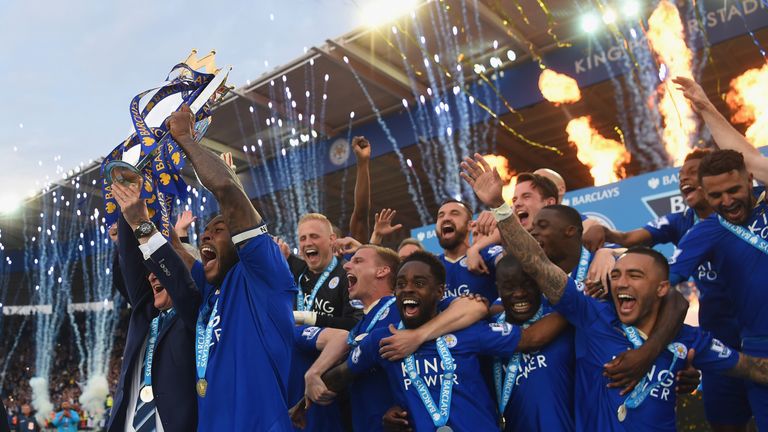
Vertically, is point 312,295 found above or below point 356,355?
above

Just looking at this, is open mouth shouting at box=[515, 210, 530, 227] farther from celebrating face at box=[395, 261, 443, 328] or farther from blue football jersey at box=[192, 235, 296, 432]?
blue football jersey at box=[192, 235, 296, 432]

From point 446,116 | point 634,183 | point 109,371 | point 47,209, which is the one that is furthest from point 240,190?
point 109,371

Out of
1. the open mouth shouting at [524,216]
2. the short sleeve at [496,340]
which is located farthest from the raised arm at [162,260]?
the open mouth shouting at [524,216]

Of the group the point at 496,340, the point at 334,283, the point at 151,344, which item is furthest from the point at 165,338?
the point at 496,340

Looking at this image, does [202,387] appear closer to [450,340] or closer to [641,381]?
[450,340]

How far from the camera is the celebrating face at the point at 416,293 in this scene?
3385mm

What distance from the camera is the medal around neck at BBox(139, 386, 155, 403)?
3.38 meters

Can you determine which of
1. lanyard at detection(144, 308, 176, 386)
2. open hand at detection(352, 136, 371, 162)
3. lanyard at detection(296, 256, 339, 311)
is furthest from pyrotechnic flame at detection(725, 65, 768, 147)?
lanyard at detection(144, 308, 176, 386)

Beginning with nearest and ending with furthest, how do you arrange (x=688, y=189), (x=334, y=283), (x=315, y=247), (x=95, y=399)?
(x=688, y=189) → (x=334, y=283) → (x=315, y=247) → (x=95, y=399)

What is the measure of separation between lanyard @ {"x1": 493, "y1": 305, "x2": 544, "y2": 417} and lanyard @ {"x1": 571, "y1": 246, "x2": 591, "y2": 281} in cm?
29

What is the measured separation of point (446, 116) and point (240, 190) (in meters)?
13.4

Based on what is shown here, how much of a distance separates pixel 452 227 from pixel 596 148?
47.2 feet

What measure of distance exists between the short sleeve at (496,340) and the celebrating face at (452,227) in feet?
4.14

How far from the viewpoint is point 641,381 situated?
3.06 m
